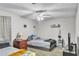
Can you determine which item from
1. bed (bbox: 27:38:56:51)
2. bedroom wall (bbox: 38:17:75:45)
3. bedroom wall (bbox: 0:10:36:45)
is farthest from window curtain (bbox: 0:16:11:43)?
bedroom wall (bbox: 38:17:75:45)

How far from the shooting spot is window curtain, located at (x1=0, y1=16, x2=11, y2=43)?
1839mm

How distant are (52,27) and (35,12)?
0.34 metres

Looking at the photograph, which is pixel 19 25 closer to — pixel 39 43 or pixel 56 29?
pixel 39 43

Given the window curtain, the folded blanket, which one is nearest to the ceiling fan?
the window curtain

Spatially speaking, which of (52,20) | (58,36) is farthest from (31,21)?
(58,36)

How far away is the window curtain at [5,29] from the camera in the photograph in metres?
1.84

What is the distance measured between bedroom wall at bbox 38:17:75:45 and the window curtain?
1.50ft

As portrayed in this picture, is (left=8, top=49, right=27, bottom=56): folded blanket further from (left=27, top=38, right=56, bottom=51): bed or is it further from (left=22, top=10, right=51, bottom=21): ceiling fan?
(left=22, top=10, right=51, bottom=21): ceiling fan

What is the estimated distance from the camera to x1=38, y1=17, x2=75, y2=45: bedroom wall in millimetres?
1803

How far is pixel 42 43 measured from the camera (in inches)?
73.5

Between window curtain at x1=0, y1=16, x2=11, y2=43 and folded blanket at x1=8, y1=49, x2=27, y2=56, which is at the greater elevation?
window curtain at x1=0, y1=16, x2=11, y2=43

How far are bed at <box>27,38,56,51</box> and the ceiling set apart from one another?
1.14 ft

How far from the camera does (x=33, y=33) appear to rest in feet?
6.07

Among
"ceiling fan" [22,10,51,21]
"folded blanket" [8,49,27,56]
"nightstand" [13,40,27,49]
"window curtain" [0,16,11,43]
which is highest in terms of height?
"ceiling fan" [22,10,51,21]
